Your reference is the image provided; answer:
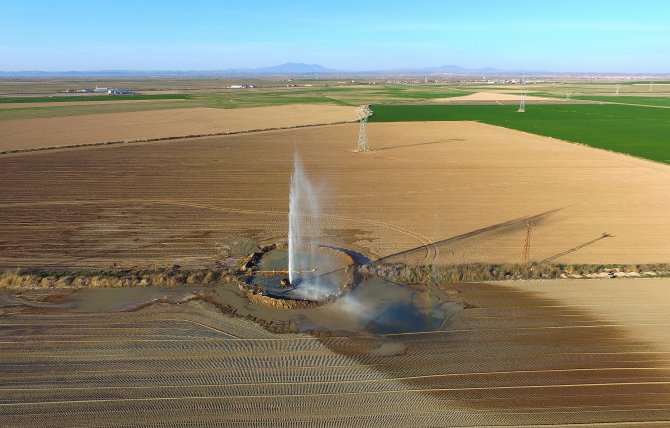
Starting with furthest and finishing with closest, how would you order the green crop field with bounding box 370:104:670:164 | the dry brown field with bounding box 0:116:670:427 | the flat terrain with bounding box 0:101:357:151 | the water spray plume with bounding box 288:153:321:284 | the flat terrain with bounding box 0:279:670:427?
the flat terrain with bounding box 0:101:357:151
the green crop field with bounding box 370:104:670:164
the water spray plume with bounding box 288:153:321:284
the dry brown field with bounding box 0:116:670:427
the flat terrain with bounding box 0:279:670:427

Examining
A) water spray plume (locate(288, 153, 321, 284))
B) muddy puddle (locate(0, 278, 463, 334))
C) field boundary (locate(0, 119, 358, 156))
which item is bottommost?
muddy puddle (locate(0, 278, 463, 334))

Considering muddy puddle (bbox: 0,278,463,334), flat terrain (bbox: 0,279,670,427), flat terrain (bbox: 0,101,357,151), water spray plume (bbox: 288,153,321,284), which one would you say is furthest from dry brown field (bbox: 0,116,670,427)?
flat terrain (bbox: 0,101,357,151)

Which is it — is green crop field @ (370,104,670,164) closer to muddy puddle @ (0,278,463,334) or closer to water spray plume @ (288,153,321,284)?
water spray plume @ (288,153,321,284)

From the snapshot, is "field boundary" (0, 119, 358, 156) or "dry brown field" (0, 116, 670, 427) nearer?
"dry brown field" (0, 116, 670, 427)

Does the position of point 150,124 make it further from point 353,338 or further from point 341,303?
point 353,338

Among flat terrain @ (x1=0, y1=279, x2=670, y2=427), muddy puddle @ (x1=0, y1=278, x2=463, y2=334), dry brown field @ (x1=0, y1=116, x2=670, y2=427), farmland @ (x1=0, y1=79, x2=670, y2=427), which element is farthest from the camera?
muddy puddle @ (x1=0, y1=278, x2=463, y2=334)

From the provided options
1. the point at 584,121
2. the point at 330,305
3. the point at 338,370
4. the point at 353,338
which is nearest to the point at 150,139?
the point at 330,305
